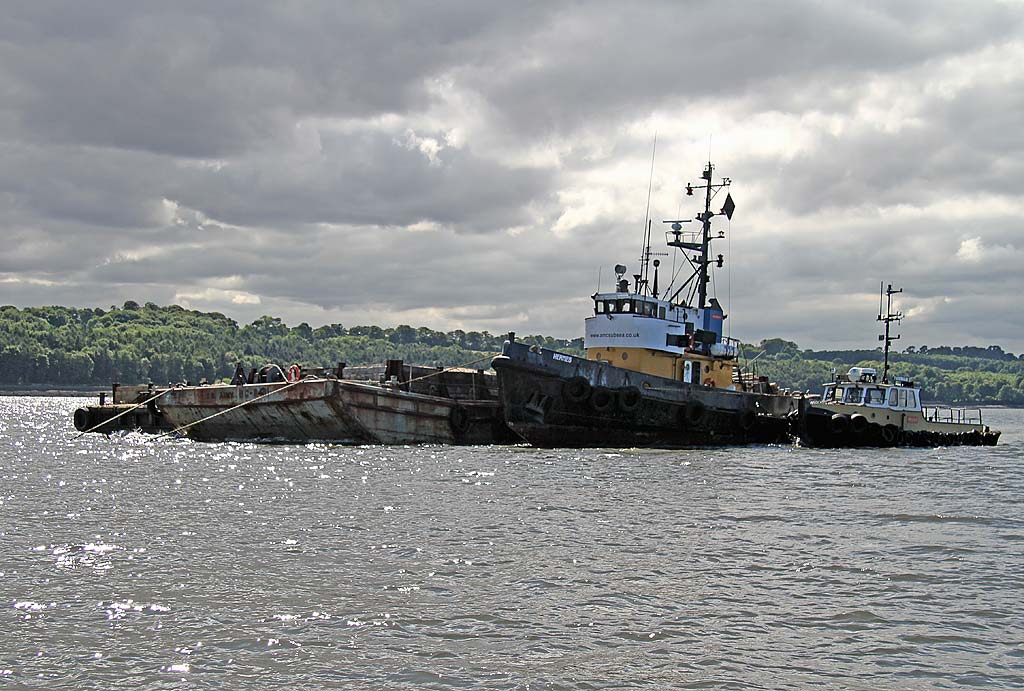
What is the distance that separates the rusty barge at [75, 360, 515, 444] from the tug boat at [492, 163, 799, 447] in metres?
2.63

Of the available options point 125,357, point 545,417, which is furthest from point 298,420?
point 125,357

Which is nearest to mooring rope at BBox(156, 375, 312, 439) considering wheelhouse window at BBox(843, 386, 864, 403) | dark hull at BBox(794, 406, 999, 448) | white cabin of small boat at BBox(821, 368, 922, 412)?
dark hull at BBox(794, 406, 999, 448)

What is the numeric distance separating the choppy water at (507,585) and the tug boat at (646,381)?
9.54m

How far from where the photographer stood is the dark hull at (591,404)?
101ft

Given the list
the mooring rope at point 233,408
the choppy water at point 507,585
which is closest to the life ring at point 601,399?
the mooring rope at point 233,408

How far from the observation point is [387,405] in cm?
3188

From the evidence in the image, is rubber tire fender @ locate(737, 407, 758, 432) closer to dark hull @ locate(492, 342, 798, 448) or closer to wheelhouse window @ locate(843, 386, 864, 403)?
dark hull @ locate(492, 342, 798, 448)

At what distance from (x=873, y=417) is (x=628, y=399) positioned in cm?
1094

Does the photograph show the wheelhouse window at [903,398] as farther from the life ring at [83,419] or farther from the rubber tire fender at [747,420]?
the life ring at [83,419]

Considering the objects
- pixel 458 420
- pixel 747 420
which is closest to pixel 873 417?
pixel 747 420

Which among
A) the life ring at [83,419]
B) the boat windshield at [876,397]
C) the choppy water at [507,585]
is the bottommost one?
the choppy water at [507,585]

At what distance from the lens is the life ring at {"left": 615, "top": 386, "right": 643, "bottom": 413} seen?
103 feet

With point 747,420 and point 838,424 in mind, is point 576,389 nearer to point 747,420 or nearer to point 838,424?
point 747,420

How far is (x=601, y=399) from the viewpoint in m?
31.2
